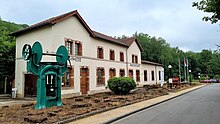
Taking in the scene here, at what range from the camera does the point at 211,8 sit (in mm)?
14828

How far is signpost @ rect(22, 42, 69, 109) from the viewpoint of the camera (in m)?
11.9

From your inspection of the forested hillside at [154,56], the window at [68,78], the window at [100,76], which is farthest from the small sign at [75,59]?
the forested hillside at [154,56]

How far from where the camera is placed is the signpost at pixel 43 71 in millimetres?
11852

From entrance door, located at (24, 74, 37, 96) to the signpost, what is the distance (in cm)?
767

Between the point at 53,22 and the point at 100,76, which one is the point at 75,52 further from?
the point at 100,76

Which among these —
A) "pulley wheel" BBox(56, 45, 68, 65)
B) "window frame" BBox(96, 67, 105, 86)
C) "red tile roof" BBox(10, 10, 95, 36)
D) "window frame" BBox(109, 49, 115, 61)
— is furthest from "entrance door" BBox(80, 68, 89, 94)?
Result: "pulley wheel" BBox(56, 45, 68, 65)

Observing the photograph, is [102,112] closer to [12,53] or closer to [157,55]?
[12,53]

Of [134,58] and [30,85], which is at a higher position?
[134,58]

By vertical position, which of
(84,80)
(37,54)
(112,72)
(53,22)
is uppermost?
(53,22)

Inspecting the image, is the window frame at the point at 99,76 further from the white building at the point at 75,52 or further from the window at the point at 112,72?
the window at the point at 112,72

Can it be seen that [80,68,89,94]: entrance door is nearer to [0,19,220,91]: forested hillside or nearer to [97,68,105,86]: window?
[97,68,105,86]: window

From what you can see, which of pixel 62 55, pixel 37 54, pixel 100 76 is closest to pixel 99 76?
pixel 100 76

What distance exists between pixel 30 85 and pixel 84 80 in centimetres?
534

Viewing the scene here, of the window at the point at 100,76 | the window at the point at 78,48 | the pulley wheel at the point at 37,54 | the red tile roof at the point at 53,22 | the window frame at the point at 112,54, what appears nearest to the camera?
the pulley wheel at the point at 37,54
